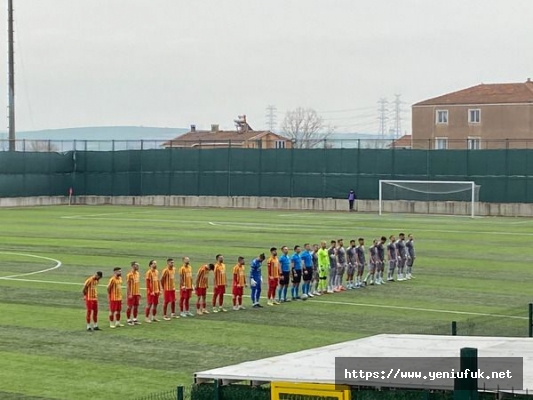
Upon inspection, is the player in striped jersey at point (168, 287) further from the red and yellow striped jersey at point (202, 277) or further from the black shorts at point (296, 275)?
the black shorts at point (296, 275)

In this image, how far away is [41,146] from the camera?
4085 inches

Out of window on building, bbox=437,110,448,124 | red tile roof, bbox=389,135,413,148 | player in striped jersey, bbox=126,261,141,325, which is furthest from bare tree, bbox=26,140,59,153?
player in striped jersey, bbox=126,261,141,325

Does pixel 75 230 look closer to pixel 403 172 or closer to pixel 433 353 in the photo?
pixel 403 172

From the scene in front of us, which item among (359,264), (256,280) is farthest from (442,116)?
(256,280)

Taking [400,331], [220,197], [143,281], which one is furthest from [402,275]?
[220,197]

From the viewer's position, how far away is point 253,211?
75375 mm

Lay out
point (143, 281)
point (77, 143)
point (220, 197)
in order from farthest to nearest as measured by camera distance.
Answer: point (77, 143) → point (220, 197) → point (143, 281)

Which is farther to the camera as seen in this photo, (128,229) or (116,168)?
(116,168)

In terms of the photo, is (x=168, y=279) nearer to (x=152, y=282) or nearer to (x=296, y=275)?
(x=152, y=282)

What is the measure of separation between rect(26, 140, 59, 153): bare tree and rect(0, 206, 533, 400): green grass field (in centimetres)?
3153

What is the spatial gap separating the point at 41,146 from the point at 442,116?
3493 centimetres

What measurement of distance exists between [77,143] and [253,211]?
64.5 feet

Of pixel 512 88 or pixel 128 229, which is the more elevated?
pixel 512 88

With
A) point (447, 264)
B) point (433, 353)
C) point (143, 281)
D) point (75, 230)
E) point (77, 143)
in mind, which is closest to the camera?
point (433, 353)
